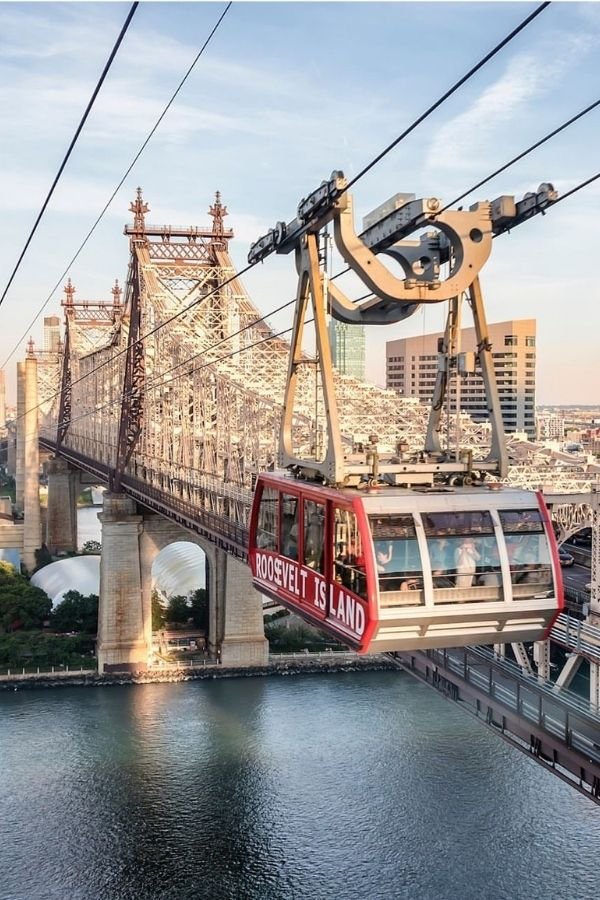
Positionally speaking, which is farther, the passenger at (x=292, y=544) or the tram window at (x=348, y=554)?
the passenger at (x=292, y=544)

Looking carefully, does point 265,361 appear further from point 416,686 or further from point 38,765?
point 38,765

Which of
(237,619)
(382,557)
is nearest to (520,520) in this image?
(382,557)

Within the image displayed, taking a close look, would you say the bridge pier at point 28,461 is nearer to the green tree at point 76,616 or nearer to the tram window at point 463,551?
the green tree at point 76,616

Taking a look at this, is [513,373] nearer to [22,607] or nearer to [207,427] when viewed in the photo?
[22,607]

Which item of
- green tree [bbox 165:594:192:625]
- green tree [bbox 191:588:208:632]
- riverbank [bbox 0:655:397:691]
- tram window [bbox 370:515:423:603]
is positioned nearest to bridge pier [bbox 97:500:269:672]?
riverbank [bbox 0:655:397:691]

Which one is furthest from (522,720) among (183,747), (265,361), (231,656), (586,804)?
(265,361)

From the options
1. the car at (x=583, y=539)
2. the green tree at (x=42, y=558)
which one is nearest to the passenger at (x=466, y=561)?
Result: the car at (x=583, y=539)
